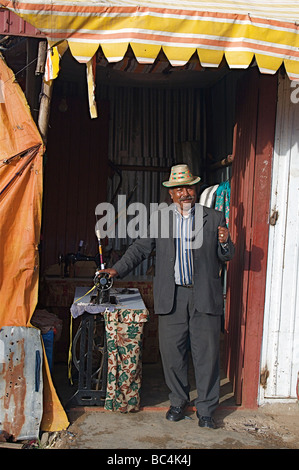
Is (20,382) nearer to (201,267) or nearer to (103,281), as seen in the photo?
(103,281)

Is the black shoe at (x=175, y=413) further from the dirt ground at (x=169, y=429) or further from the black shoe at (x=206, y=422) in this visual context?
the black shoe at (x=206, y=422)

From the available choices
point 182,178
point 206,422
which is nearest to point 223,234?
point 182,178

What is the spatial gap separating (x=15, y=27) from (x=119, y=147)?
3718 millimetres

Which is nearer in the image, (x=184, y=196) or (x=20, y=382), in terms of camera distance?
(x=20, y=382)

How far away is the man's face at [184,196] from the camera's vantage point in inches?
197

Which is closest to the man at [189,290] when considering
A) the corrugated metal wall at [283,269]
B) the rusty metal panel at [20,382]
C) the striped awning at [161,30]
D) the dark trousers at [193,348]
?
the dark trousers at [193,348]

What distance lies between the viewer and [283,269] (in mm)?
5340

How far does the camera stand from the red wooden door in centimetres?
524

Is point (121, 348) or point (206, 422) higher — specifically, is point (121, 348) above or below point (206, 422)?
above

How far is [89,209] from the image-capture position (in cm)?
780

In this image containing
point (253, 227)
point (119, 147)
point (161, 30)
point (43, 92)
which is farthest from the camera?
point (119, 147)

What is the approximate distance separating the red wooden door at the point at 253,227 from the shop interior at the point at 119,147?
1.45 m

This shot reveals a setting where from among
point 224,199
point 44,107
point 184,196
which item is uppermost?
point 44,107
